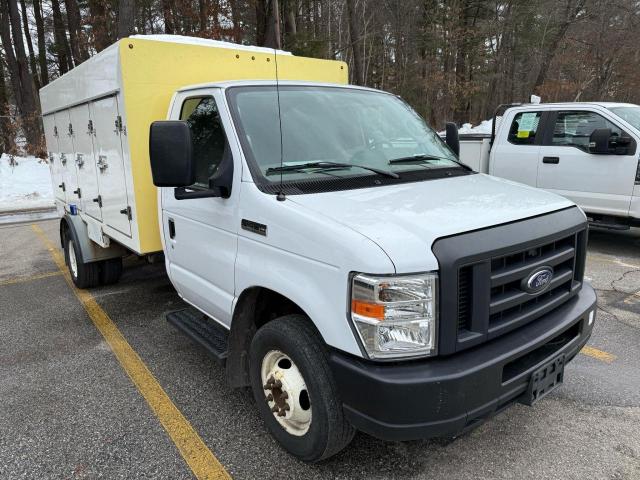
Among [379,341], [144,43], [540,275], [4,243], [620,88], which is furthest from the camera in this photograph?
[620,88]

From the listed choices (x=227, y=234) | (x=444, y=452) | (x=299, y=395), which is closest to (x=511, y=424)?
(x=444, y=452)

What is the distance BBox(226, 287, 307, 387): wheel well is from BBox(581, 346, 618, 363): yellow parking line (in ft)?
8.83

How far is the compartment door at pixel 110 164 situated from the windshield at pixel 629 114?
6516 mm

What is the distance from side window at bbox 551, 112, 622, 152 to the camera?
6.90 meters

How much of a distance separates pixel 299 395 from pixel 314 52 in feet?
54.0

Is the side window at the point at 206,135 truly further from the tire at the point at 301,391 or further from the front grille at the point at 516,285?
the front grille at the point at 516,285

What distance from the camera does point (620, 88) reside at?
71.4ft

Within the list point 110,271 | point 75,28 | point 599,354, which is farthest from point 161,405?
point 75,28

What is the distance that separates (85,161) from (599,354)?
540 cm

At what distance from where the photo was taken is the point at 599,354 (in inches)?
159

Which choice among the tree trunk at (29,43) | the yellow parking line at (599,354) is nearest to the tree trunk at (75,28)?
the tree trunk at (29,43)

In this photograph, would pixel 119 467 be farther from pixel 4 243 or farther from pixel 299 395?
pixel 4 243

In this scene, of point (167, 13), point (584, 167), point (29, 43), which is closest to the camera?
point (584, 167)

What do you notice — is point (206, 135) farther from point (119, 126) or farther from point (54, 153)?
point (54, 153)
